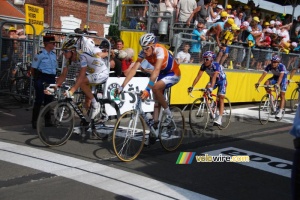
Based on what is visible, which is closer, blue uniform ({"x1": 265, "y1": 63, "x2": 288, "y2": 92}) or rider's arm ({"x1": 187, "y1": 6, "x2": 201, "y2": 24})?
blue uniform ({"x1": 265, "y1": 63, "x2": 288, "y2": 92})

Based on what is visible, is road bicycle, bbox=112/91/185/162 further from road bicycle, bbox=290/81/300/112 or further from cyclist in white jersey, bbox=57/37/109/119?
road bicycle, bbox=290/81/300/112

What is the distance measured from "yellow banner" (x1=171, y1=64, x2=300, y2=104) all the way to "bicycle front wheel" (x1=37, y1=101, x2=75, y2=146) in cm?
543

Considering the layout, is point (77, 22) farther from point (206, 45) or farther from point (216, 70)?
point (216, 70)

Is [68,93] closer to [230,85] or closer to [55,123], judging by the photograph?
[55,123]

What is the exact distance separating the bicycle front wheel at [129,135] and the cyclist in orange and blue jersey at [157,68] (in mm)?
445

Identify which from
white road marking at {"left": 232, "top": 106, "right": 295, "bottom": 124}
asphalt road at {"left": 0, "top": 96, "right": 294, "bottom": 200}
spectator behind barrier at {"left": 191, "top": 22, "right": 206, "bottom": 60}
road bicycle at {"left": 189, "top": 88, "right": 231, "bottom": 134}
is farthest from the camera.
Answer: spectator behind barrier at {"left": 191, "top": 22, "right": 206, "bottom": 60}

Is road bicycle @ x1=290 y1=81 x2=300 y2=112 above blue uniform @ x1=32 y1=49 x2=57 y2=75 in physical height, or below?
below

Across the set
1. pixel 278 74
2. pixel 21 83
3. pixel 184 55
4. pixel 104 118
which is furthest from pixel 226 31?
pixel 104 118

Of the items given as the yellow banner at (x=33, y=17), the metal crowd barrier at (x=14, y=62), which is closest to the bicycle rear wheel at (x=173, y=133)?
the metal crowd barrier at (x=14, y=62)

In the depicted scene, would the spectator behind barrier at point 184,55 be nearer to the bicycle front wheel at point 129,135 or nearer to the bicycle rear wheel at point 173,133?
the bicycle rear wheel at point 173,133


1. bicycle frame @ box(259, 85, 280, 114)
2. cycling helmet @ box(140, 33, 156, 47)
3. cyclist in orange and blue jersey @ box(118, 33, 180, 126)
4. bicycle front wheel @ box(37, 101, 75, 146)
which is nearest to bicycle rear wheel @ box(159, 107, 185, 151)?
cyclist in orange and blue jersey @ box(118, 33, 180, 126)

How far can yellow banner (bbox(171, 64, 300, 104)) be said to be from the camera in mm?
11998

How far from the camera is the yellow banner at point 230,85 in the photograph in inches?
472

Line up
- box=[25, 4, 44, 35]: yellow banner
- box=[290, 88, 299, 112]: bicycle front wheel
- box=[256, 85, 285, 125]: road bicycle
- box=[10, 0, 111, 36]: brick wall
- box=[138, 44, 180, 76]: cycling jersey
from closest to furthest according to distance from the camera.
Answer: box=[138, 44, 180, 76]: cycling jersey, box=[256, 85, 285, 125]: road bicycle, box=[25, 4, 44, 35]: yellow banner, box=[290, 88, 299, 112]: bicycle front wheel, box=[10, 0, 111, 36]: brick wall
